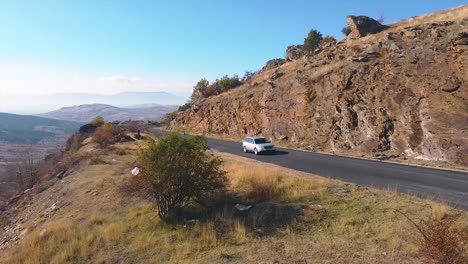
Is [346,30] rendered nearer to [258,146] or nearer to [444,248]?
[258,146]

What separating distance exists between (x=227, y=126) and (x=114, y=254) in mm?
47296

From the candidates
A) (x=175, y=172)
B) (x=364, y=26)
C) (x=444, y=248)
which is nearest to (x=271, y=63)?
(x=364, y=26)

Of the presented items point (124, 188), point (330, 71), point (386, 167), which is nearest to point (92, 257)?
point (124, 188)

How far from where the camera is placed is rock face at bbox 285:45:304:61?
7737 cm

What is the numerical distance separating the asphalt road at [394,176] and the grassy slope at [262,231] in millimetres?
1885

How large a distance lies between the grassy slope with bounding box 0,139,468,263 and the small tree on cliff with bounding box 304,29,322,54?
197 ft

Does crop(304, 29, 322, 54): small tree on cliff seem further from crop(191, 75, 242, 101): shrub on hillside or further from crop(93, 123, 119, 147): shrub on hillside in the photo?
crop(93, 123, 119, 147): shrub on hillside

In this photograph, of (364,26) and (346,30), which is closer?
(364,26)

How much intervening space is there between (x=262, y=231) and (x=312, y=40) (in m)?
67.1

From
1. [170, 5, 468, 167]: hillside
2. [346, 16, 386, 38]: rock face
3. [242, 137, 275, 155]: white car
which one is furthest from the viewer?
[346, 16, 386, 38]: rock face

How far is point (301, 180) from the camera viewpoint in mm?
17719

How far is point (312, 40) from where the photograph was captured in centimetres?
7388

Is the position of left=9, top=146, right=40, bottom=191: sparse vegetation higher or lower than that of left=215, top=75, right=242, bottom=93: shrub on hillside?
lower

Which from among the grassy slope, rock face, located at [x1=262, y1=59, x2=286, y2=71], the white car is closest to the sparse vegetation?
the white car
